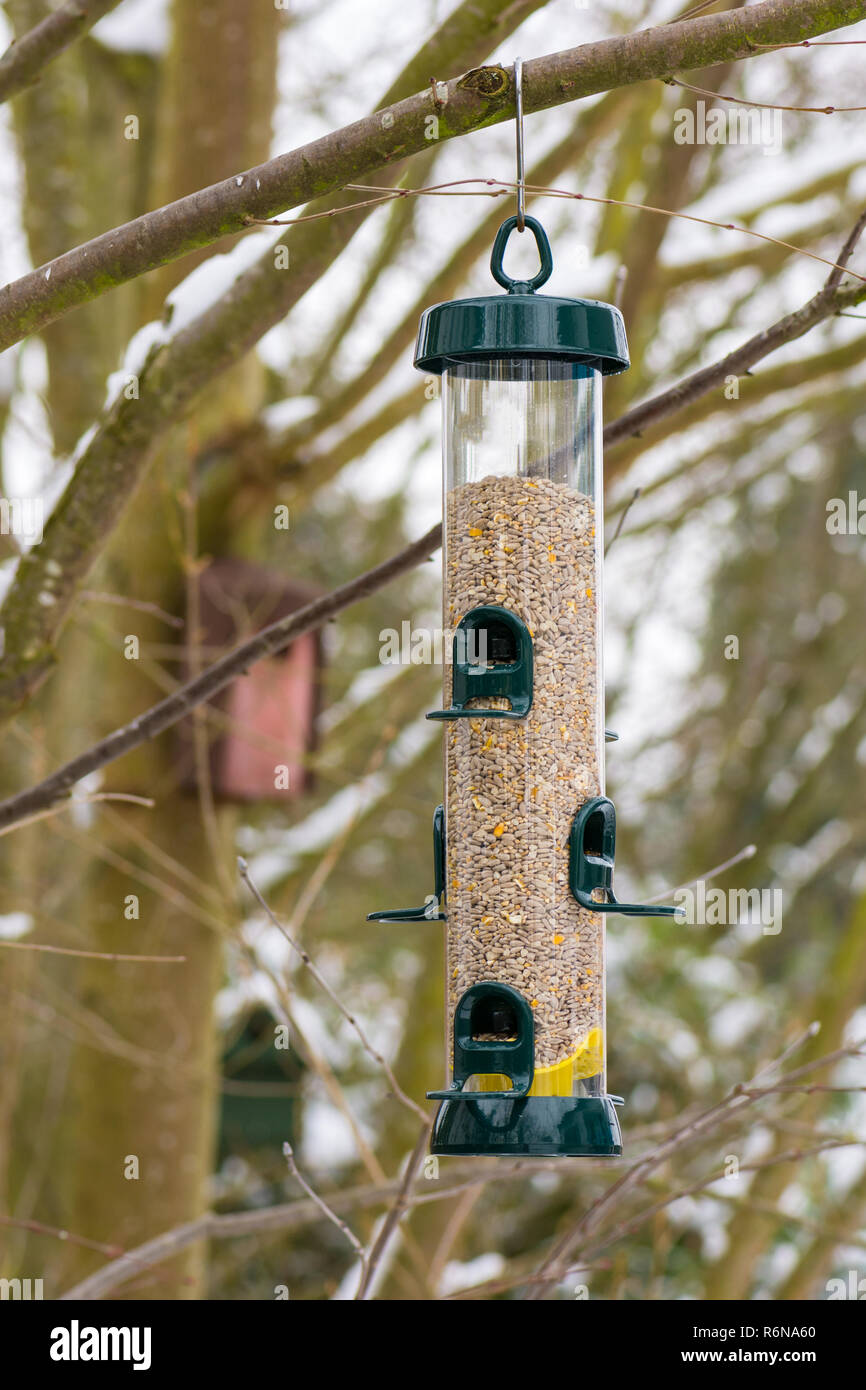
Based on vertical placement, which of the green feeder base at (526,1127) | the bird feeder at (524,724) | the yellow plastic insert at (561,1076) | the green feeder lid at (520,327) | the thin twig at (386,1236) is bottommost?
the thin twig at (386,1236)

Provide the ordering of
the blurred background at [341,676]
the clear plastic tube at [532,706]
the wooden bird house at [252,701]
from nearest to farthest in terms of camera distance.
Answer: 1. the clear plastic tube at [532,706]
2. the blurred background at [341,676]
3. the wooden bird house at [252,701]

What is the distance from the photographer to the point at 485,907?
236cm

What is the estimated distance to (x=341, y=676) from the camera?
6172mm

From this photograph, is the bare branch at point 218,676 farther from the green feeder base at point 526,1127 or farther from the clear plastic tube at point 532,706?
the green feeder base at point 526,1127

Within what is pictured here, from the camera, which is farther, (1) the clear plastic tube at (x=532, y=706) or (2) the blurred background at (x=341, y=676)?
(2) the blurred background at (x=341, y=676)

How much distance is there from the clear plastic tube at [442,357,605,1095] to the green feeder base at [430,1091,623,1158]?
0.07 meters

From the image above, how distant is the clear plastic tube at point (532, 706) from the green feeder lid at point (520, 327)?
173 mm

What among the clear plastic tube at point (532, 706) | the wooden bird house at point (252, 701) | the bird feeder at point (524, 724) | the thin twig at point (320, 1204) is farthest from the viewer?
the wooden bird house at point (252, 701)

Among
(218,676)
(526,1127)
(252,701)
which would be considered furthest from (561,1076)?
(252,701)

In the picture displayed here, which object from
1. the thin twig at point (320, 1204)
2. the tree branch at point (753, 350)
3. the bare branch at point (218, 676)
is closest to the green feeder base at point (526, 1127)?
the thin twig at point (320, 1204)

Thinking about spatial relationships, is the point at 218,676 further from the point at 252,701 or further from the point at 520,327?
the point at 252,701

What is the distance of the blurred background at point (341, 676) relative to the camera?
4406 mm
